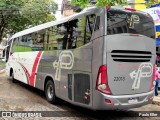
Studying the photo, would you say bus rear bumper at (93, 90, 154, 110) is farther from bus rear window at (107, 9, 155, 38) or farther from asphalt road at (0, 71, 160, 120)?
bus rear window at (107, 9, 155, 38)

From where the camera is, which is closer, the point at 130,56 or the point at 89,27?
the point at 130,56

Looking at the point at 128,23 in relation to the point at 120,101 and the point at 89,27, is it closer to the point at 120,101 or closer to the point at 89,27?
the point at 89,27

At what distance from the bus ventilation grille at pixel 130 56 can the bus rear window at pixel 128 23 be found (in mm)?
562

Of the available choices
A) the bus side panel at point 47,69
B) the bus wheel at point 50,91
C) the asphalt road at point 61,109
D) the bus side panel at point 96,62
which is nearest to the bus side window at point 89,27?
the bus side panel at point 96,62

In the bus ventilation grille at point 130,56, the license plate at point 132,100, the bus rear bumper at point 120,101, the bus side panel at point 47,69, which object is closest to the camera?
the bus rear bumper at point 120,101

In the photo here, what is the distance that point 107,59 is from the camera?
22.5 ft

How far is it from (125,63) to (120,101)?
1085 millimetres

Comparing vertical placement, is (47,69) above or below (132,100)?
above

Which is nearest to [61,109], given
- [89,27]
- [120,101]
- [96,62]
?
[120,101]

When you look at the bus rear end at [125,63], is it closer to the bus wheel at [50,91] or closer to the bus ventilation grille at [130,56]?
the bus ventilation grille at [130,56]

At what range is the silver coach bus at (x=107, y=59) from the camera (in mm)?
6898

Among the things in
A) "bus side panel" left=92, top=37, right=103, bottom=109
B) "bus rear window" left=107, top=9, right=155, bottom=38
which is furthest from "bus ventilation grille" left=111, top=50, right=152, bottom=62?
"bus rear window" left=107, top=9, right=155, bottom=38

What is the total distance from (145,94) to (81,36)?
2.65m

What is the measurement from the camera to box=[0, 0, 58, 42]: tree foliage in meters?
31.2
